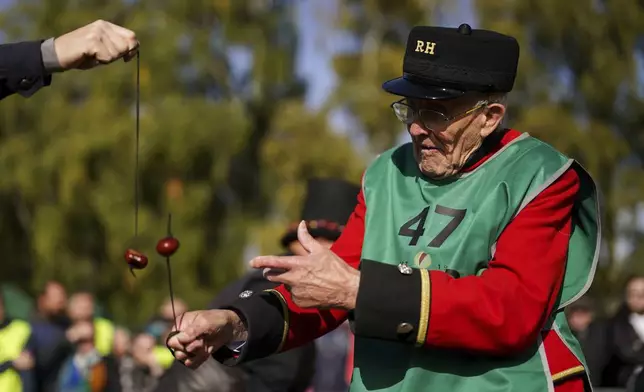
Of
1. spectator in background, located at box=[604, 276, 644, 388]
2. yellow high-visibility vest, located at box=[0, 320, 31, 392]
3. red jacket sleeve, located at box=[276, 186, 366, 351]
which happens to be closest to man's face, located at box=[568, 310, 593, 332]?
spectator in background, located at box=[604, 276, 644, 388]

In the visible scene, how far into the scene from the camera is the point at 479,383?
11.8 feet

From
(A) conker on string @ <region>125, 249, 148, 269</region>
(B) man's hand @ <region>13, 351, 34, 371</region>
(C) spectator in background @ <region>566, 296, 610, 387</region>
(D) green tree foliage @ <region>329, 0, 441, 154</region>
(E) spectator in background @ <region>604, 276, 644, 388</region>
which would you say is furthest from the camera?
(D) green tree foliage @ <region>329, 0, 441, 154</region>

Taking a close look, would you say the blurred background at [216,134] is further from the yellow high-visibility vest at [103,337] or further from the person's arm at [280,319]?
the person's arm at [280,319]

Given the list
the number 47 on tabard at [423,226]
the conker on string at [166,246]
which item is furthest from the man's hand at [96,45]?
the number 47 on tabard at [423,226]

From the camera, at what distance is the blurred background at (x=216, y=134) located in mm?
24500

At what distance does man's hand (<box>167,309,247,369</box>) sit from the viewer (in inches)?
145

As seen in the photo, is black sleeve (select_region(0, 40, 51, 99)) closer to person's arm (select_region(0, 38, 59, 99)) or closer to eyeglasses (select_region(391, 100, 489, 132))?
person's arm (select_region(0, 38, 59, 99))

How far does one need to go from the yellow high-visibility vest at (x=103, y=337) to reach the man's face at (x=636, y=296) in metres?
5.31

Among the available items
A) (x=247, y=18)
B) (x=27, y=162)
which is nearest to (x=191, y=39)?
(x=247, y=18)

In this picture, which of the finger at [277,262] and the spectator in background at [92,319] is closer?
the finger at [277,262]

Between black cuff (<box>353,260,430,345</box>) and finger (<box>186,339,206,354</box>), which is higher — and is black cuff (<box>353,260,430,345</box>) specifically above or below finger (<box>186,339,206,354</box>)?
above

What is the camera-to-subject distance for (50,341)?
41.4ft

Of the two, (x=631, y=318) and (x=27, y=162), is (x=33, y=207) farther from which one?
(x=631, y=318)

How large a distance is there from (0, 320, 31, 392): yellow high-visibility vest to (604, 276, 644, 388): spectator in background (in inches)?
195
